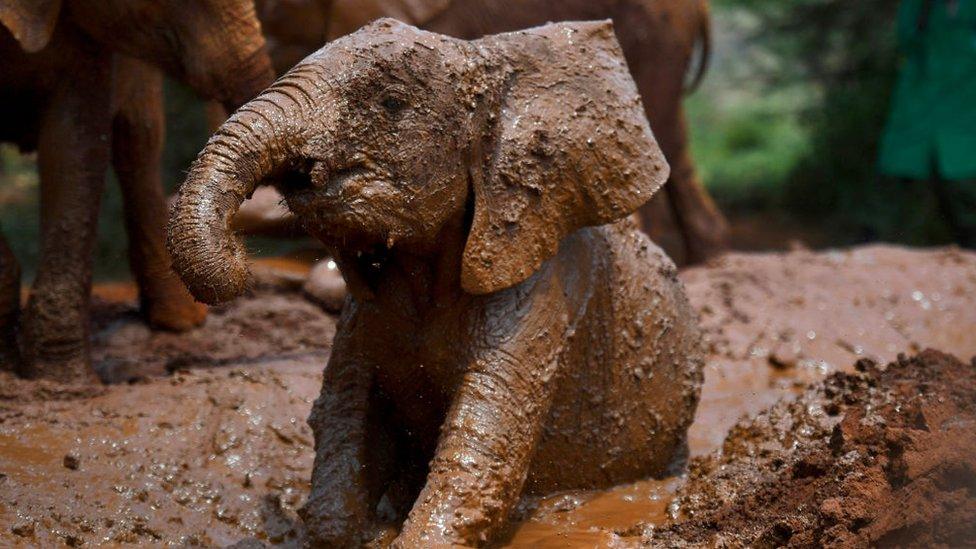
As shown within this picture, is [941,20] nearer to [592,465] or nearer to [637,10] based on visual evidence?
[637,10]

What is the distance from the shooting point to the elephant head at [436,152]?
3.03 metres

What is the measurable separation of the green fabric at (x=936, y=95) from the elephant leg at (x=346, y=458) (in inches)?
271

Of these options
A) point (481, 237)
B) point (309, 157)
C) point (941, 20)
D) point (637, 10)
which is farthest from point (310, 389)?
point (941, 20)

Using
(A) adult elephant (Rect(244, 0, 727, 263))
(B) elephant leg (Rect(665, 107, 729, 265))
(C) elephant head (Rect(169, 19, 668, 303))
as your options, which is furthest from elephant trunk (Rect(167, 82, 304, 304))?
(B) elephant leg (Rect(665, 107, 729, 265))

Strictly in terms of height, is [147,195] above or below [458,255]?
below

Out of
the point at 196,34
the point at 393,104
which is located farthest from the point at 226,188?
the point at 196,34

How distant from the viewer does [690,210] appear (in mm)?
9102

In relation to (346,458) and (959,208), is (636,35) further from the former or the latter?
(346,458)

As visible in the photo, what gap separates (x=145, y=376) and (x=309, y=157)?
2.79 meters

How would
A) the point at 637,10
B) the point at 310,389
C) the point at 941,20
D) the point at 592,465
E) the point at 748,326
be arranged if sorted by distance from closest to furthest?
the point at 592,465 → the point at 310,389 → the point at 748,326 → the point at 637,10 → the point at 941,20

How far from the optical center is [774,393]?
5836 mm

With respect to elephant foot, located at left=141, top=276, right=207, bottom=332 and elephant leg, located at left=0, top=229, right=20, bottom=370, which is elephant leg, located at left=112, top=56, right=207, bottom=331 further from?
elephant leg, located at left=0, top=229, right=20, bottom=370

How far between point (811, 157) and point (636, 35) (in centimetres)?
568

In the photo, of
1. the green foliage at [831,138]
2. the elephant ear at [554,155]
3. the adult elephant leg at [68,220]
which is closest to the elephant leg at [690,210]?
the green foliage at [831,138]
